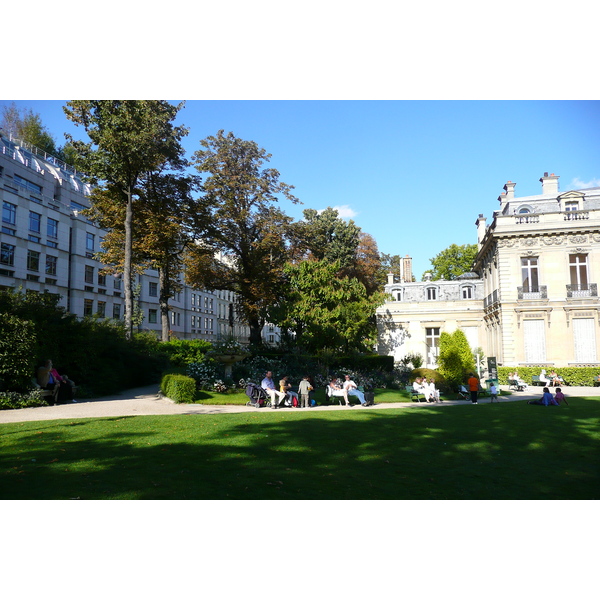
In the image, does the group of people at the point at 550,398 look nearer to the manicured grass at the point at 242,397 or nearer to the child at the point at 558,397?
the child at the point at 558,397

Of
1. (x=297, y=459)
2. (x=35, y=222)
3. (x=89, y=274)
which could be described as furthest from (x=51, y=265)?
(x=297, y=459)

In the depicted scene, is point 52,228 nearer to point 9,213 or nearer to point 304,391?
point 9,213

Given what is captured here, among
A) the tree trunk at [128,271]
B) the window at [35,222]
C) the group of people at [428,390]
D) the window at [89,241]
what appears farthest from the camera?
the window at [89,241]

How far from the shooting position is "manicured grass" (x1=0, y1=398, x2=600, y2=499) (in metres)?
6.12

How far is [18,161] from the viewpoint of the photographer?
45.9 metres

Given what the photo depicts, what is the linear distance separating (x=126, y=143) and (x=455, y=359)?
20.6m

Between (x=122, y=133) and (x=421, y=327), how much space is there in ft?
91.0

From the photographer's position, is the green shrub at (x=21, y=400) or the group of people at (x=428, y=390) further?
the group of people at (x=428, y=390)

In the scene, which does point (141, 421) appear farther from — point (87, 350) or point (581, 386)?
point (581, 386)

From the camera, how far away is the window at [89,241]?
176 feet

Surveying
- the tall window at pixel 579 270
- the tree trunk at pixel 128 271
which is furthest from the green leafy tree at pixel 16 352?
the tall window at pixel 579 270

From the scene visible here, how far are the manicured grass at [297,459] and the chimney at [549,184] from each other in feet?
89.1

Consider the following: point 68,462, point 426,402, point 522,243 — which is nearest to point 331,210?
point 522,243

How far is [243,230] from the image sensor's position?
109 ft
